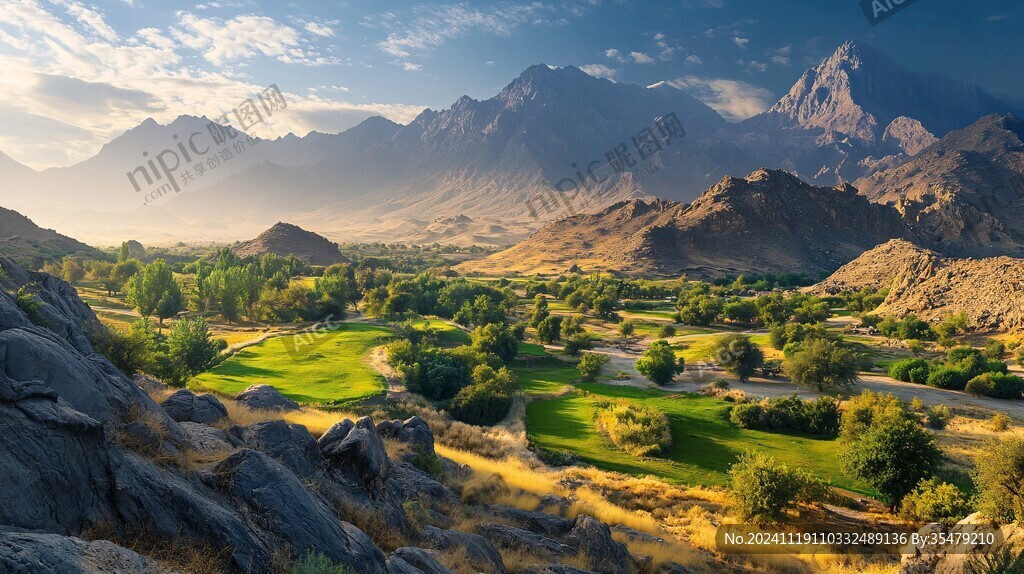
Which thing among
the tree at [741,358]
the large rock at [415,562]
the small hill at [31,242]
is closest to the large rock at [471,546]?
the large rock at [415,562]

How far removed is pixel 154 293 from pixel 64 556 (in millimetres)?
70160

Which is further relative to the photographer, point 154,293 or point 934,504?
point 154,293

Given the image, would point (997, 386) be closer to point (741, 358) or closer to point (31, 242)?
point (741, 358)

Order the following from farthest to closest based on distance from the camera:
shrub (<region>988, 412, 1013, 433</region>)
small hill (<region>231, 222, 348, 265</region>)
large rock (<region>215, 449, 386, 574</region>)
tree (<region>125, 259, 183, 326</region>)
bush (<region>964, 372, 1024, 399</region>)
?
1. small hill (<region>231, 222, 348, 265</region>)
2. tree (<region>125, 259, 183, 326</region>)
3. bush (<region>964, 372, 1024, 399</region>)
4. shrub (<region>988, 412, 1013, 433</region>)
5. large rock (<region>215, 449, 386, 574</region>)

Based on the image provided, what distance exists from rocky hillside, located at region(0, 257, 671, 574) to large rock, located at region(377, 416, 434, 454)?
4521mm

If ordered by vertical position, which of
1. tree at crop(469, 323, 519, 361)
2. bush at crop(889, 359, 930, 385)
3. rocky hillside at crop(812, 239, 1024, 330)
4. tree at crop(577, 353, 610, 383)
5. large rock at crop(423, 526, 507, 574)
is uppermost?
large rock at crop(423, 526, 507, 574)

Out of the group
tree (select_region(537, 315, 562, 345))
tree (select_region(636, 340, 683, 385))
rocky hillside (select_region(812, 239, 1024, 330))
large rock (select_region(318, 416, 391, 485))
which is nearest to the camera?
large rock (select_region(318, 416, 391, 485))

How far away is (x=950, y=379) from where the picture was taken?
1746 inches

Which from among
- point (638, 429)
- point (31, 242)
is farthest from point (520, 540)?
point (31, 242)

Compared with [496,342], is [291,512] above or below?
above

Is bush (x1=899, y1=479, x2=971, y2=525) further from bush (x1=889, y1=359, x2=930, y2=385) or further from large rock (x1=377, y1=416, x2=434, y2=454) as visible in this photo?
bush (x1=889, y1=359, x2=930, y2=385)

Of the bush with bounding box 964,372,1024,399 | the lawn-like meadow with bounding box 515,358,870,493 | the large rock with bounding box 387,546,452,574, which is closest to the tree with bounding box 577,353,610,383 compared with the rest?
the lawn-like meadow with bounding box 515,358,870,493

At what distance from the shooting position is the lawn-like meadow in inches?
1137

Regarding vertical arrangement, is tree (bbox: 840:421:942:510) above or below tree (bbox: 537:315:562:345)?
below
